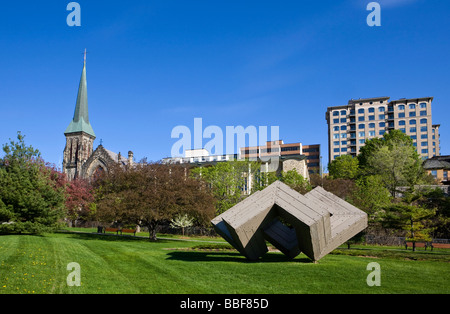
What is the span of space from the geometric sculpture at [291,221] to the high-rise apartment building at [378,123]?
9916cm

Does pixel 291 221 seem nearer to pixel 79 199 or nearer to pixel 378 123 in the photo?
pixel 79 199

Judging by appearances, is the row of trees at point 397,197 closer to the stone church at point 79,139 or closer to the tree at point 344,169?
the tree at point 344,169

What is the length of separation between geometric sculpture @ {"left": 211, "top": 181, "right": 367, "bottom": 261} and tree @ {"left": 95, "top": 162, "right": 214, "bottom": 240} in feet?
43.7

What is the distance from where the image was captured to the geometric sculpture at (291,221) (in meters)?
12.6

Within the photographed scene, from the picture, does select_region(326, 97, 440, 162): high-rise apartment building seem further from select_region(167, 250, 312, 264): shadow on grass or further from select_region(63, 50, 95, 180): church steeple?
select_region(167, 250, 312, 264): shadow on grass

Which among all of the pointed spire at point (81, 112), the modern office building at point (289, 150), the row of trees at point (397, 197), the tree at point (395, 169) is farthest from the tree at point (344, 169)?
the pointed spire at point (81, 112)

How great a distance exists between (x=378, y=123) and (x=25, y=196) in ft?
331

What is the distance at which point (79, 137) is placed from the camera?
90.5m

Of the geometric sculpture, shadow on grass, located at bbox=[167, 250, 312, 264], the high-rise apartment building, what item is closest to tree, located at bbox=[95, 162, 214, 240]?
shadow on grass, located at bbox=[167, 250, 312, 264]

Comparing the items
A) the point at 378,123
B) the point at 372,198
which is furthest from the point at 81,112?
the point at 378,123

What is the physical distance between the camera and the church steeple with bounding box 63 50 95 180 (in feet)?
290

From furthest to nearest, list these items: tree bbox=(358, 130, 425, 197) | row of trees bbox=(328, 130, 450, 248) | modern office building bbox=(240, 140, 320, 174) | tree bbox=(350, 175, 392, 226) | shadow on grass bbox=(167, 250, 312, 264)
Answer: modern office building bbox=(240, 140, 320, 174) < tree bbox=(358, 130, 425, 197) < tree bbox=(350, 175, 392, 226) < row of trees bbox=(328, 130, 450, 248) < shadow on grass bbox=(167, 250, 312, 264)
